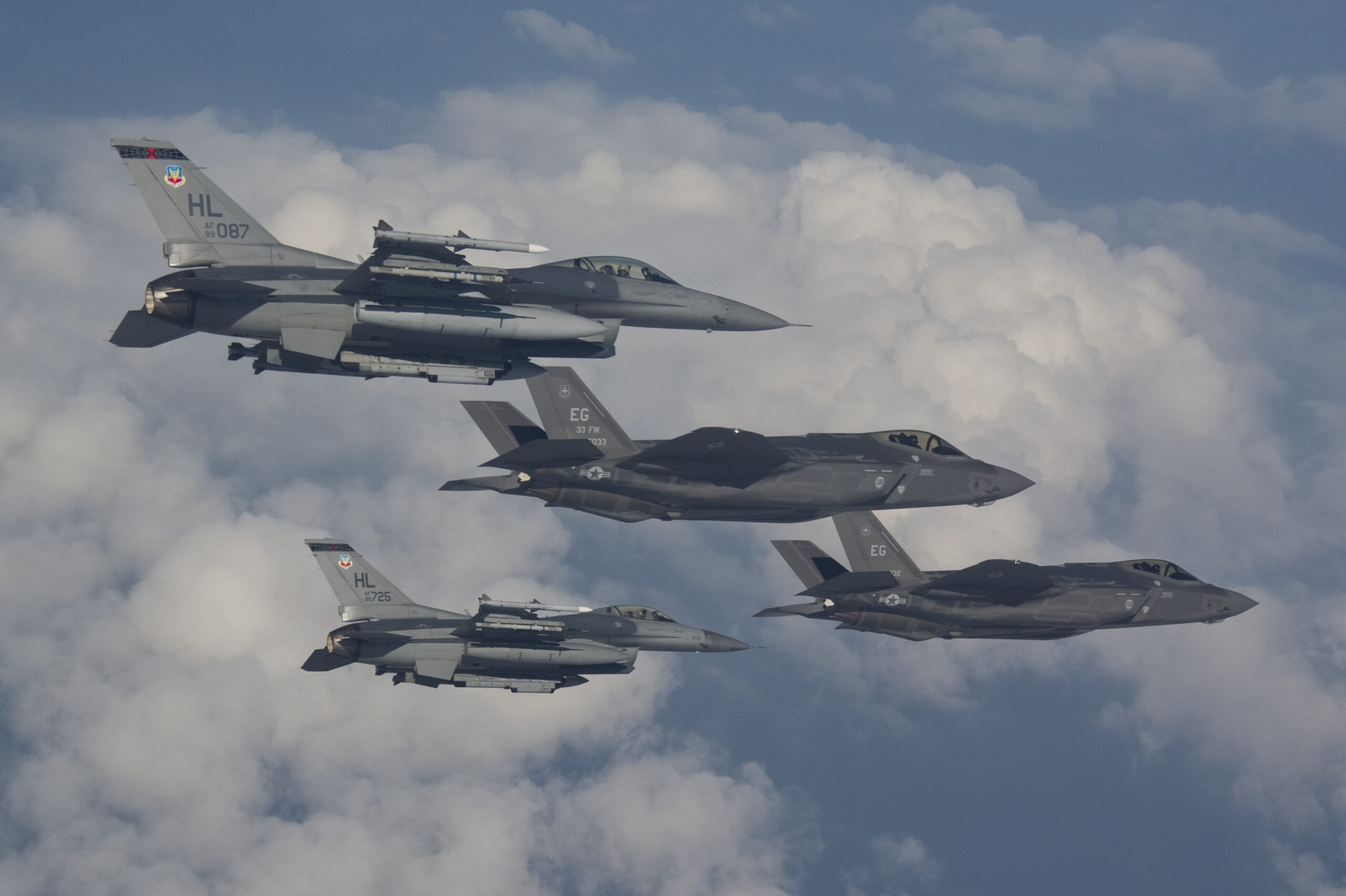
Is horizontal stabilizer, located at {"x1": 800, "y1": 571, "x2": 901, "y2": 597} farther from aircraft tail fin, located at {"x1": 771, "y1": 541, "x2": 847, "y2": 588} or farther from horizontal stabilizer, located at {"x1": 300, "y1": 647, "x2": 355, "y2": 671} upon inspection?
horizontal stabilizer, located at {"x1": 300, "y1": 647, "x2": 355, "y2": 671}

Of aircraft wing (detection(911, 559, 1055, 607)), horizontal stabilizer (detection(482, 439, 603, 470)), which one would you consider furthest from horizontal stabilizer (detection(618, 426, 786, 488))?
aircraft wing (detection(911, 559, 1055, 607))

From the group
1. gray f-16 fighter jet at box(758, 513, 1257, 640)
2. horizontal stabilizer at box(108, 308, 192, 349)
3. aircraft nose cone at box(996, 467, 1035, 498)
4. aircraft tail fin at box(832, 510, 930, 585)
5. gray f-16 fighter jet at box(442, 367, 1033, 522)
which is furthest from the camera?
aircraft tail fin at box(832, 510, 930, 585)

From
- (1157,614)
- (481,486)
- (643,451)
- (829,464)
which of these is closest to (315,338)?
(481,486)

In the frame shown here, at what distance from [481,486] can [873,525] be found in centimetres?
2106

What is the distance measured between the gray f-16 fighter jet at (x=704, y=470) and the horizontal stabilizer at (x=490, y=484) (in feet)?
0.17

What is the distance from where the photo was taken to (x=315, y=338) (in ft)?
133

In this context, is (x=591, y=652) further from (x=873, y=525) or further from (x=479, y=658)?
(x=873, y=525)

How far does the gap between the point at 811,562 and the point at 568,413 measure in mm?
16499

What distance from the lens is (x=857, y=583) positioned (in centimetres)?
5494

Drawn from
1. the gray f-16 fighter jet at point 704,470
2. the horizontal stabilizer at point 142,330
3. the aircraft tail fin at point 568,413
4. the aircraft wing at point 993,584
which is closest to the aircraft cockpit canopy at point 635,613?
the gray f-16 fighter jet at point 704,470

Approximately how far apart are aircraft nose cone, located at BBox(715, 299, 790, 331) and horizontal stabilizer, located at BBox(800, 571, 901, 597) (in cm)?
1359

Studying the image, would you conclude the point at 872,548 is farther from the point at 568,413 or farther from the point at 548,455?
the point at 548,455

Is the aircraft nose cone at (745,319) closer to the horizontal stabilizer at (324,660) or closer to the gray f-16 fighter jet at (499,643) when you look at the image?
the gray f-16 fighter jet at (499,643)

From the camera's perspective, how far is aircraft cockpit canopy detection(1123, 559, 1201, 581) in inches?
2386
